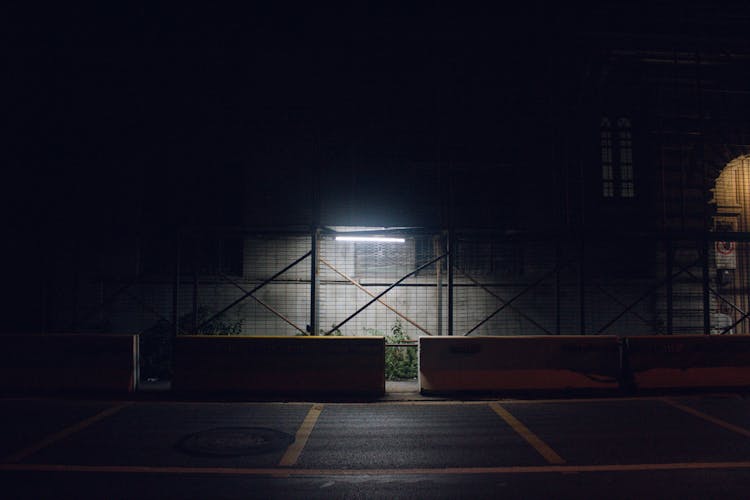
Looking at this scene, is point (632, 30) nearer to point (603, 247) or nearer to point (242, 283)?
point (603, 247)

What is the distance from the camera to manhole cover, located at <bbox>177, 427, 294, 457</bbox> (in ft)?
22.0

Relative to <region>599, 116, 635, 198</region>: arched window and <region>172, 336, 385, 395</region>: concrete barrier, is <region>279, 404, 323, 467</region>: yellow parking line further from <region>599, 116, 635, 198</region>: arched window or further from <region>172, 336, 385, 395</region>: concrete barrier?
<region>599, 116, 635, 198</region>: arched window

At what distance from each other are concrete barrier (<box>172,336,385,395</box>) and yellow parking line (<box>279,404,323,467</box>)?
779 mm

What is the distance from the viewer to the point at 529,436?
24.1ft

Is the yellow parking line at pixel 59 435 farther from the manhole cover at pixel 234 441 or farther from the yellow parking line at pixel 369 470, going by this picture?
the manhole cover at pixel 234 441

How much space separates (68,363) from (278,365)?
4.01m

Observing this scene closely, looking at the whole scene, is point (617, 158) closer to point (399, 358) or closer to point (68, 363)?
point (399, 358)

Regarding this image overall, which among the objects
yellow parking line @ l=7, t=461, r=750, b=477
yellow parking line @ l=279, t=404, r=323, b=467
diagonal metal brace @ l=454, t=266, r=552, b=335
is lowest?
yellow parking line @ l=279, t=404, r=323, b=467

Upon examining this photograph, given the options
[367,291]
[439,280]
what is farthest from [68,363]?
[439,280]

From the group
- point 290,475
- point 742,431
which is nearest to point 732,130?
point 742,431

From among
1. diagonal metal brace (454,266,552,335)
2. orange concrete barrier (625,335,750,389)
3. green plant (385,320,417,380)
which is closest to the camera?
orange concrete barrier (625,335,750,389)

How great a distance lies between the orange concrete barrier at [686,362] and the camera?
10094 mm

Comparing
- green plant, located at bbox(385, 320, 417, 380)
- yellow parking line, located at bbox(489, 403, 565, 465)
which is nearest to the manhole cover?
yellow parking line, located at bbox(489, 403, 565, 465)

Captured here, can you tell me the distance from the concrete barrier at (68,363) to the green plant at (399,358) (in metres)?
Result: 5.43
